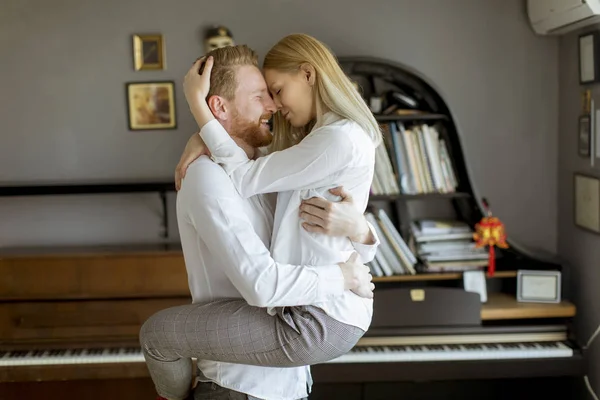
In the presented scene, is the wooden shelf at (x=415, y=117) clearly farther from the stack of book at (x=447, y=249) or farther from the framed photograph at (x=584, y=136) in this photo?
the framed photograph at (x=584, y=136)

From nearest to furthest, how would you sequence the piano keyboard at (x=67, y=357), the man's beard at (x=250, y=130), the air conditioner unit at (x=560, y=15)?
1. the man's beard at (x=250, y=130)
2. the air conditioner unit at (x=560, y=15)
3. the piano keyboard at (x=67, y=357)

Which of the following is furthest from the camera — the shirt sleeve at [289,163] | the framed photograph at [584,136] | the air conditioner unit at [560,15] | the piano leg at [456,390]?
the piano leg at [456,390]

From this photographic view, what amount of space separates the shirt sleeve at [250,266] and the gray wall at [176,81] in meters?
2.00

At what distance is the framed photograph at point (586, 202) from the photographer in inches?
119

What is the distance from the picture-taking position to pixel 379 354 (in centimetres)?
300

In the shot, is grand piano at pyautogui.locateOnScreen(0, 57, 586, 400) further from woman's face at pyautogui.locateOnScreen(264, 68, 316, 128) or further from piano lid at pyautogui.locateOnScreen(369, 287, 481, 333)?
woman's face at pyautogui.locateOnScreen(264, 68, 316, 128)

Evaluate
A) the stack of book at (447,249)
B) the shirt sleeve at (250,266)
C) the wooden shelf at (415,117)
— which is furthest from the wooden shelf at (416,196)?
the shirt sleeve at (250,266)

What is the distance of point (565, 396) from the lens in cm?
327

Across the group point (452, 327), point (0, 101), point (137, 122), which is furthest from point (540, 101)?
point (0, 101)

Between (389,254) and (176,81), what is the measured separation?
1308mm

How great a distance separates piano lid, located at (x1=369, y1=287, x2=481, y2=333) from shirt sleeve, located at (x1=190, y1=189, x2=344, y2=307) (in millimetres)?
1664

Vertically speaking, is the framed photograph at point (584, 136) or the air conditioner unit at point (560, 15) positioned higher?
the air conditioner unit at point (560, 15)

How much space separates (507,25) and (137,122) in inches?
73.2

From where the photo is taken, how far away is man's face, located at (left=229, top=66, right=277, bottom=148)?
63.1 inches
